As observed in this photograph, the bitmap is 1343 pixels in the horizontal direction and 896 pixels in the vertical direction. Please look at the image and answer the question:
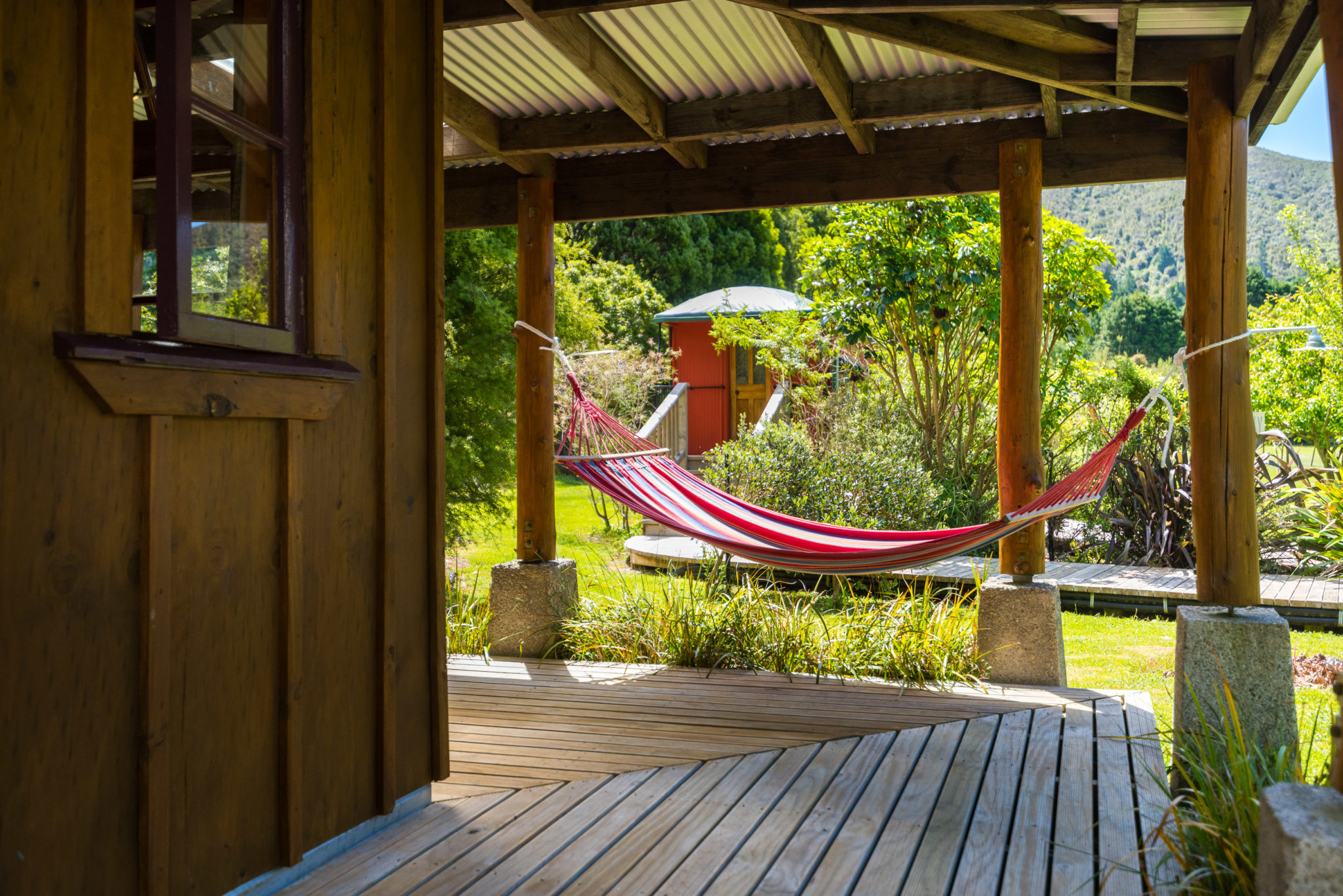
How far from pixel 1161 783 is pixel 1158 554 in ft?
14.4

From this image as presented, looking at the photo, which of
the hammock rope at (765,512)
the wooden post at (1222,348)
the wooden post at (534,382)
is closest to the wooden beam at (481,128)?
the wooden post at (534,382)

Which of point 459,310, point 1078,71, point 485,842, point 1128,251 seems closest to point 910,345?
point 459,310

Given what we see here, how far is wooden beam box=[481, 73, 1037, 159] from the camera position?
11.1 ft

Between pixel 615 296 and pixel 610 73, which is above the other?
pixel 615 296

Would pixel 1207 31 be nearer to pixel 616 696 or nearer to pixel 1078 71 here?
pixel 1078 71

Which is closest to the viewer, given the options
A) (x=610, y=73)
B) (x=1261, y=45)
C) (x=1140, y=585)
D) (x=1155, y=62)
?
(x=1261, y=45)

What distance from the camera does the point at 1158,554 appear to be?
247 inches

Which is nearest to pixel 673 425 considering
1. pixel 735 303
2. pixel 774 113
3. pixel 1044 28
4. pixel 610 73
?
pixel 735 303

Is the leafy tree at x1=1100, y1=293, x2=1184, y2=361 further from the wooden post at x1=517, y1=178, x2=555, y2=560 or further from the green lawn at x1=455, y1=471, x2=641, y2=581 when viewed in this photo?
the wooden post at x1=517, y1=178, x2=555, y2=560

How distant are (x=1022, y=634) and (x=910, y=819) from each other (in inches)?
54.8

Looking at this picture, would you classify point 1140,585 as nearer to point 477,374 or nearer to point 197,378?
point 477,374

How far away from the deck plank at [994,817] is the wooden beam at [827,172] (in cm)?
207

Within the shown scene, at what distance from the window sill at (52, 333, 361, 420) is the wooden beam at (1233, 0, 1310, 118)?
7.34 ft

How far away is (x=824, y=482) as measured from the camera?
6293mm
